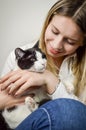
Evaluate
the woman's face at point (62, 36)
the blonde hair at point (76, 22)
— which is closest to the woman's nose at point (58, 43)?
the woman's face at point (62, 36)

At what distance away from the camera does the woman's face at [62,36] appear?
1.18 meters

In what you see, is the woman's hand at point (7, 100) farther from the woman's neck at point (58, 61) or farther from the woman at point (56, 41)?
the woman's neck at point (58, 61)

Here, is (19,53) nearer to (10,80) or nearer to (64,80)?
(10,80)

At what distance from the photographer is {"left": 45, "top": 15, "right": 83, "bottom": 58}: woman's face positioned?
1.18 m

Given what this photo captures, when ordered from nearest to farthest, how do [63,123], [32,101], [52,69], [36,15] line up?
[63,123] → [32,101] → [52,69] → [36,15]

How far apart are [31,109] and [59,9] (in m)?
0.48

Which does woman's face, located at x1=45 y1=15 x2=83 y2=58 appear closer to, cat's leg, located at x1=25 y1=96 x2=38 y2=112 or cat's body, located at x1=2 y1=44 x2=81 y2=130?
cat's body, located at x1=2 y1=44 x2=81 y2=130

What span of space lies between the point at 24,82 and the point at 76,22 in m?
0.36

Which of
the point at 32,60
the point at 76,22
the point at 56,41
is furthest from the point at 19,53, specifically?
the point at 76,22

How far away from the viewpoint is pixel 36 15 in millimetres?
1535

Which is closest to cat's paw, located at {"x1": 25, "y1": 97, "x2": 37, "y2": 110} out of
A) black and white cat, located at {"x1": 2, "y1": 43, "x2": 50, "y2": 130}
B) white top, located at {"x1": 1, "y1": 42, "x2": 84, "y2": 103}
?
black and white cat, located at {"x1": 2, "y1": 43, "x2": 50, "y2": 130}

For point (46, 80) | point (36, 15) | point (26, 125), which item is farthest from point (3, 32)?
point (26, 125)

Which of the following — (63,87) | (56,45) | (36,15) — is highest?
(36,15)

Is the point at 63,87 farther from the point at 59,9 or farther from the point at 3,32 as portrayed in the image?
the point at 3,32
